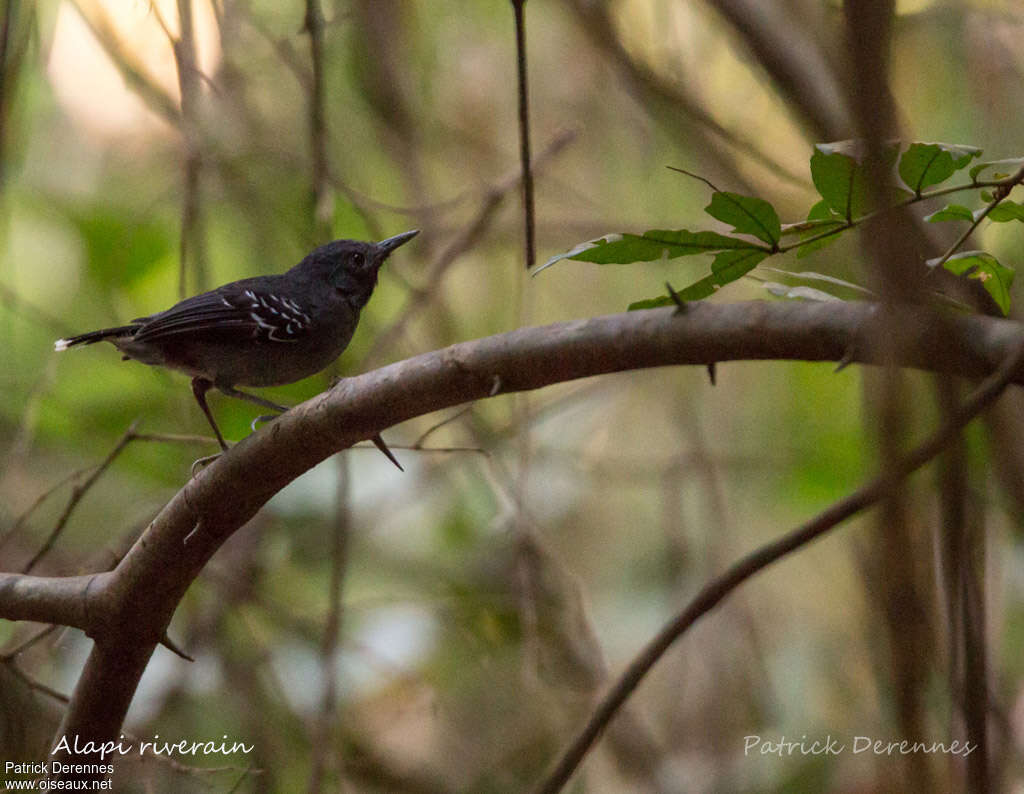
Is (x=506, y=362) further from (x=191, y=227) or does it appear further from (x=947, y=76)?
(x=947, y=76)

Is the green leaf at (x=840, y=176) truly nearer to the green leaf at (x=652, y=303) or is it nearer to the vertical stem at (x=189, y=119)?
the green leaf at (x=652, y=303)

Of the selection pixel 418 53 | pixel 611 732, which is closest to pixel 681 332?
pixel 611 732

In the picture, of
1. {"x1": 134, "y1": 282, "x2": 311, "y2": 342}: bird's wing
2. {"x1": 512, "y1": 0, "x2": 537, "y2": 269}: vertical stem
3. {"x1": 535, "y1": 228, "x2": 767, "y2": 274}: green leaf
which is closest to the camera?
{"x1": 535, "y1": 228, "x2": 767, "y2": 274}: green leaf

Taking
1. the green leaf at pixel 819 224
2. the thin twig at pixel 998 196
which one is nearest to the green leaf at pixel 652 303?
the green leaf at pixel 819 224

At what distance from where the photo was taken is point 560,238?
5129 mm

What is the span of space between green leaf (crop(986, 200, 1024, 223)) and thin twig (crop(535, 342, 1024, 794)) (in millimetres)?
441

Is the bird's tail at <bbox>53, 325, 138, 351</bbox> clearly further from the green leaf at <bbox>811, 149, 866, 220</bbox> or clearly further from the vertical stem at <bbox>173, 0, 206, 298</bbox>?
the green leaf at <bbox>811, 149, 866, 220</bbox>

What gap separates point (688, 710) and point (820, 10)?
11.7 ft

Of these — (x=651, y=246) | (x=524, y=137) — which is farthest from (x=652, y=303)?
(x=524, y=137)

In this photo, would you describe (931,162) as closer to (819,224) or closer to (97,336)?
(819,224)

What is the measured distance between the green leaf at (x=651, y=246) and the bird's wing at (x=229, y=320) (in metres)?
1.75

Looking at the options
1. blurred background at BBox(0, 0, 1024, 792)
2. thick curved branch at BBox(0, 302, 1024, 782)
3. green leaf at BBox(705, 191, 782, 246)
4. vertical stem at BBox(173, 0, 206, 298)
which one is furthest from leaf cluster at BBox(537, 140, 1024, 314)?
vertical stem at BBox(173, 0, 206, 298)

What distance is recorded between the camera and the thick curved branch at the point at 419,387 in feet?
4.35

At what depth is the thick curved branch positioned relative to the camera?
52.2 inches
